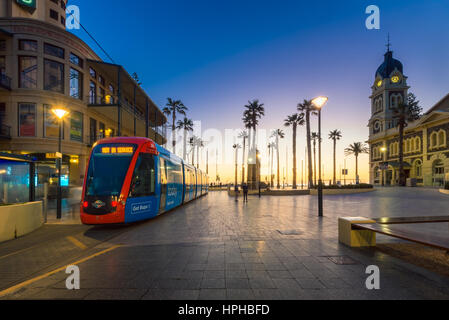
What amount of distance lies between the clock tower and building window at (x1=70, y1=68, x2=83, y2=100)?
Answer: 65747 mm

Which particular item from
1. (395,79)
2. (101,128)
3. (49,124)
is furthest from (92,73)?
(395,79)

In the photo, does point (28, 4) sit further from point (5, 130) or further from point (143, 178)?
point (143, 178)

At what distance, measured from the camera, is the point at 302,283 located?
3879mm

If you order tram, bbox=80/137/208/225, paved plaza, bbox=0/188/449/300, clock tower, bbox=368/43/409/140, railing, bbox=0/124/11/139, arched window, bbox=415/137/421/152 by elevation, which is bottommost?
paved plaza, bbox=0/188/449/300

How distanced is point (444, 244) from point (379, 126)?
6890cm

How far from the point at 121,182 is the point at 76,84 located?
22265 millimetres

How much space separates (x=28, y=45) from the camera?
21.3 metres

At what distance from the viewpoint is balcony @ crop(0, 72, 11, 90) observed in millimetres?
19756

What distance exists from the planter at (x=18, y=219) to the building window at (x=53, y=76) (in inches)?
735

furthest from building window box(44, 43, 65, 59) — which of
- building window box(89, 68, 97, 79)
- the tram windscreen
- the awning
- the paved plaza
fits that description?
the awning

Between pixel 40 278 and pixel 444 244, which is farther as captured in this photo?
pixel 40 278

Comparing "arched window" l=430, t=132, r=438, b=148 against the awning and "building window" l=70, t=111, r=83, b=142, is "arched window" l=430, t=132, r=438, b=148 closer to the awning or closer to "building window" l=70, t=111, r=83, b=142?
the awning
